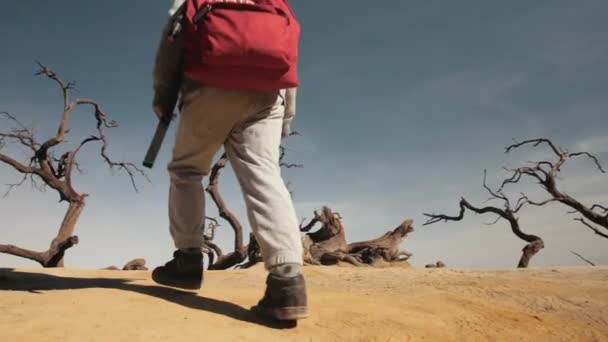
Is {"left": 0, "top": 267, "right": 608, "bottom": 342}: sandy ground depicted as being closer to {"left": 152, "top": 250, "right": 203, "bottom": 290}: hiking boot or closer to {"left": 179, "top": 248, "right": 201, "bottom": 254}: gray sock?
{"left": 152, "top": 250, "right": 203, "bottom": 290}: hiking boot

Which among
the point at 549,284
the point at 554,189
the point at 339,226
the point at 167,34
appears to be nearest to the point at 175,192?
the point at 167,34

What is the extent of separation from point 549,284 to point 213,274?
2893 mm

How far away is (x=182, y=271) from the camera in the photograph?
2406 mm

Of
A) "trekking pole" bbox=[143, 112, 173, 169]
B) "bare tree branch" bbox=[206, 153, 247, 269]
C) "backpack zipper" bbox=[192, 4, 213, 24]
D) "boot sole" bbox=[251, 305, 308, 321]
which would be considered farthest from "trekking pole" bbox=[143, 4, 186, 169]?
"bare tree branch" bbox=[206, 153, 247, 269]

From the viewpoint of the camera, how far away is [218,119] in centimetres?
215

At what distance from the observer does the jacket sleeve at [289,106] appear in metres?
2.50

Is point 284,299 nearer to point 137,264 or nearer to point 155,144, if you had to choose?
point 155,144

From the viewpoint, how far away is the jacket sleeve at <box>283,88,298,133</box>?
2.50 meters

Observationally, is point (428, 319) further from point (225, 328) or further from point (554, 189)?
point (554, 189)

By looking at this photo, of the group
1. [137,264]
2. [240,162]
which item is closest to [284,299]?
[240,162]

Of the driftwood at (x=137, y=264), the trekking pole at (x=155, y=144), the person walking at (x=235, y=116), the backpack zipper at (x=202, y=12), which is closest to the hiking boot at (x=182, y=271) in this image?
the person walking at (x=235, y=116)

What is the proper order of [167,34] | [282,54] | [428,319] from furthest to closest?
[428,319] < [167,34] < [282,54]

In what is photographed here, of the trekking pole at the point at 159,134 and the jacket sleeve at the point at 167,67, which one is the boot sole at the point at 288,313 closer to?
the trekking pole at the point at 159,134

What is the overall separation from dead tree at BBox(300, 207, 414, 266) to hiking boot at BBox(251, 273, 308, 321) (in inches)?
369
